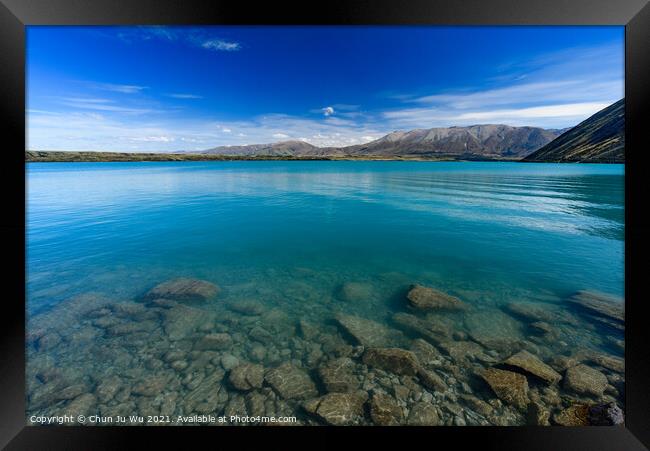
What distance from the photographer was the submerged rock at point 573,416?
4801 mm

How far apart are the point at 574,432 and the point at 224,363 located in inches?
255

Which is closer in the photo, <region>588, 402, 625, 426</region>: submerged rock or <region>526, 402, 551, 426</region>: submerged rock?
<region>588, 402, 625, 426</region>: submerged rock

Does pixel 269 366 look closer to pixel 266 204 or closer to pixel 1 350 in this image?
pixel 1 350

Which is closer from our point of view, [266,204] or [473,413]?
[473,413]

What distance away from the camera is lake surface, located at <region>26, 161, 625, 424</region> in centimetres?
625

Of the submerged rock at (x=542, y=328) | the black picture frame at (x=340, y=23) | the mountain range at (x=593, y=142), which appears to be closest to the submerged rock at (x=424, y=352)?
the submerged rock at (x=542, y=328)

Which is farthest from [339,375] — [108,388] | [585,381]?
[585,381]

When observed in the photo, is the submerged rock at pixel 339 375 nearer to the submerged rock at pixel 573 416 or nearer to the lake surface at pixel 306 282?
the lake surface at pixel 306 282

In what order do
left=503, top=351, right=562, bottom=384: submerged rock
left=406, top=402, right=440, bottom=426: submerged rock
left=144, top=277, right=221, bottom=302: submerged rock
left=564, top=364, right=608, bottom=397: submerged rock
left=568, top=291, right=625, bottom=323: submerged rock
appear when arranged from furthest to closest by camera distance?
left=144, top=277, right=221, bottom=302: submerged rock
left=568, top=291, right=625, bottom=323: submerged rock
left=503, top=351, right=562, bottom=384: submerged rock
left=564, top=364, right=608, bottom=397: submerged rock
left=406, top=402, right=440, bottom=426: submerged rock

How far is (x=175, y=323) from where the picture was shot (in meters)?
8.39

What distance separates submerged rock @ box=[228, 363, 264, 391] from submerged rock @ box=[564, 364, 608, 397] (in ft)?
21.4

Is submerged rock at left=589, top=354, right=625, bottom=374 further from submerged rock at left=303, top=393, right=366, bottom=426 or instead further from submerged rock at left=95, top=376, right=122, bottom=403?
submerged rock at left=95, top=376, right=122, bottom=403

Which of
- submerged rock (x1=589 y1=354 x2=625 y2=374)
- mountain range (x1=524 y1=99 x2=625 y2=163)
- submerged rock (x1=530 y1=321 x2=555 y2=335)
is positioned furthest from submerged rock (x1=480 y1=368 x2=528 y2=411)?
mountain range (x1=524 y1=99 x2=625 y2=163)

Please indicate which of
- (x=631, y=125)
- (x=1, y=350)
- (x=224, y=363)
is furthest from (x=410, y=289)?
(x=1, y=350)
